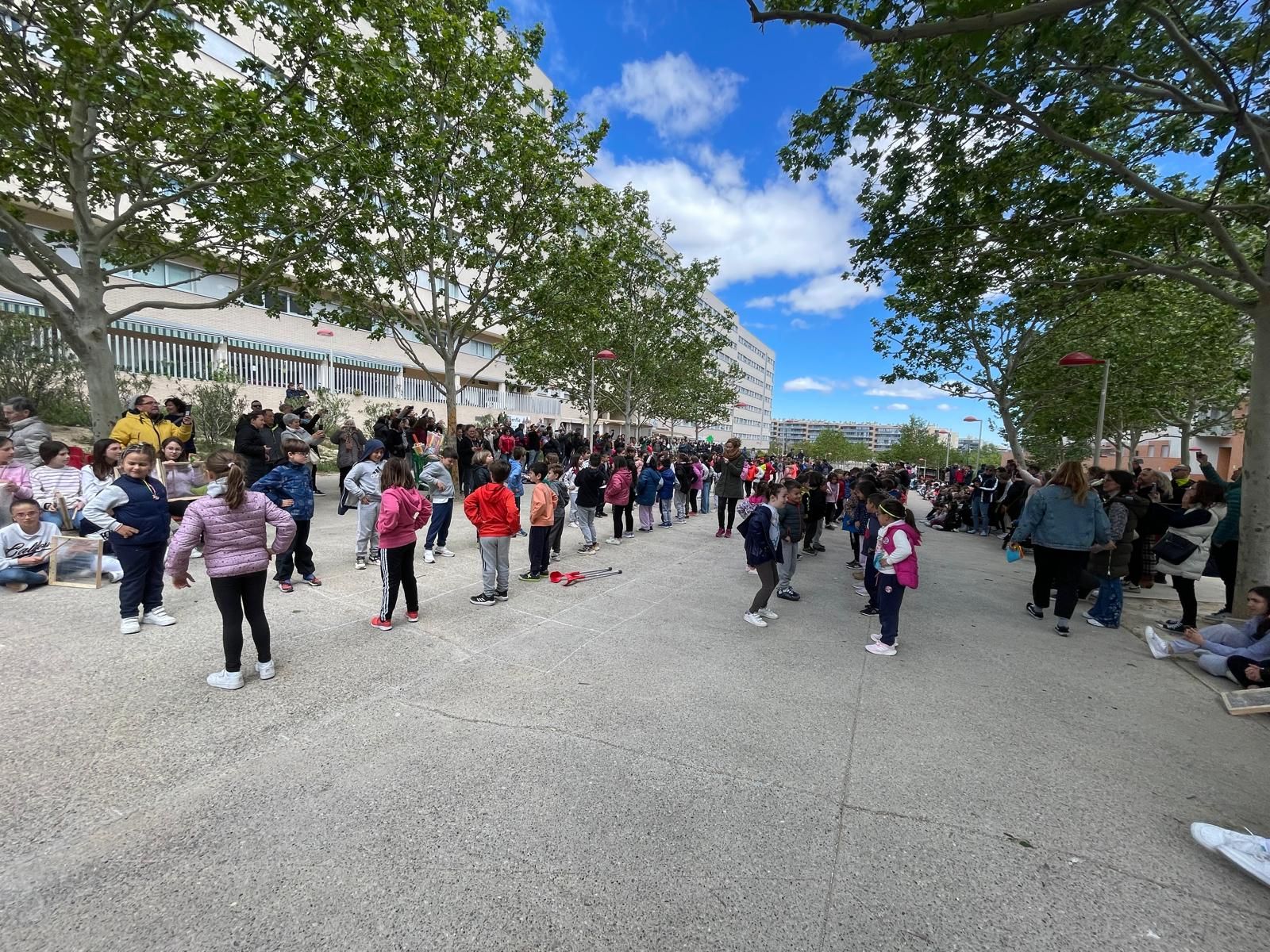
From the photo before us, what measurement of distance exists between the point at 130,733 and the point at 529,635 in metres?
2.80

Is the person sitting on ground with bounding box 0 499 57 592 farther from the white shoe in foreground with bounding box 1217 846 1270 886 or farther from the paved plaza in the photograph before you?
the white shoe in foreground with bounding box 1217 846 1270 886

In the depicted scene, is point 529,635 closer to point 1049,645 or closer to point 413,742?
point 413,742

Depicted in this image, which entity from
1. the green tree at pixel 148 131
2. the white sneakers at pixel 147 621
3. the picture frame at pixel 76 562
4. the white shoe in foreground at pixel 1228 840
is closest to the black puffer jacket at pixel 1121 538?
the white shoe in foreground at pixel 1228 840

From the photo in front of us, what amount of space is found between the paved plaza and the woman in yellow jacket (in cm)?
327

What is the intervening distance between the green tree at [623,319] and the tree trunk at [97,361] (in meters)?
9.18

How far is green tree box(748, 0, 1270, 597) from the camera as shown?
202 inches

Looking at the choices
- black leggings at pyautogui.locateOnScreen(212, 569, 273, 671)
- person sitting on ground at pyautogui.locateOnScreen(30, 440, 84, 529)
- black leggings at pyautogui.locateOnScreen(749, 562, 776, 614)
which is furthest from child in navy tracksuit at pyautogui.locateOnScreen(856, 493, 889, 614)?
person sitting on ground at pyautogui.locateOnScreen(30, 440, 84, 529)

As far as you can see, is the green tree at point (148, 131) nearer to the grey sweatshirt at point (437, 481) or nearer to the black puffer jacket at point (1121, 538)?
the grey sweatshirt at point (437, 481)

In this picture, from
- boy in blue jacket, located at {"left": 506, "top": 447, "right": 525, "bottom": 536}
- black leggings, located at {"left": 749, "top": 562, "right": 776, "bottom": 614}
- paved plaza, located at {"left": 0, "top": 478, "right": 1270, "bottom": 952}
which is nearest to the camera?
paved plaza, located at {"left": 0, "top": 478, "right": 1270, "bottom": 952}

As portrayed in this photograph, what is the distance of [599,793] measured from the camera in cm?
278

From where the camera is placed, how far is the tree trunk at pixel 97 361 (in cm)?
873

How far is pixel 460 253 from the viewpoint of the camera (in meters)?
13.8

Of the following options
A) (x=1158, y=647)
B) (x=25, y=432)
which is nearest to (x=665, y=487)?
(x=1158, y=647)

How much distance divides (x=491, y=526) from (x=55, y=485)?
17.9 feet
